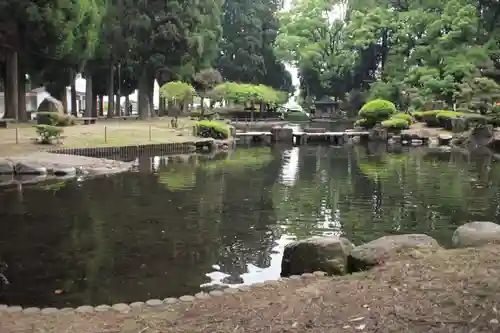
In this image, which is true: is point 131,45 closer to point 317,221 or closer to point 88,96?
point 88,96

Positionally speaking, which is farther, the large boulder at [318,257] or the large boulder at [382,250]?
the large boulder at [318,257]

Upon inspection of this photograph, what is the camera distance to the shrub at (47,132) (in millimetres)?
23562

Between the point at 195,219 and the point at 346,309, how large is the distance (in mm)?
7206

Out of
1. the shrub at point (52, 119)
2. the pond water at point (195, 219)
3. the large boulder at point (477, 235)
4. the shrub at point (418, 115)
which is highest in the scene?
the shrub at point (418, 115)

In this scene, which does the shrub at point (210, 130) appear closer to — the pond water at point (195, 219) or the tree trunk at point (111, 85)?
the pond water at point (195, 219)

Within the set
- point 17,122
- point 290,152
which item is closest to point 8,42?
point 17,122

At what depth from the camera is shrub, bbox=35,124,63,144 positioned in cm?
2356

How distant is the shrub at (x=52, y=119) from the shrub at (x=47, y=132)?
675 centimetres

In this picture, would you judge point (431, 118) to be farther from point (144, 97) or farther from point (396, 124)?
point (144, 97)

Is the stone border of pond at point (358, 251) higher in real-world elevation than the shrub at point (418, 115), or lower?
lower

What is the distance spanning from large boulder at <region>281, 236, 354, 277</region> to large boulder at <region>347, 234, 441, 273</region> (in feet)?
0.49

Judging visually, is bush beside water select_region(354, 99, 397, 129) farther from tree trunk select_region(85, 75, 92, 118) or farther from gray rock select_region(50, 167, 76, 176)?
gray rock select_region(50, 167, 76, 176)

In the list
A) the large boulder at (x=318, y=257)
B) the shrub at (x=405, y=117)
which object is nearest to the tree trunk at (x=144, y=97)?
the shrub at (x=405, y=117)

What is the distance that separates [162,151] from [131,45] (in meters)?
14.7
